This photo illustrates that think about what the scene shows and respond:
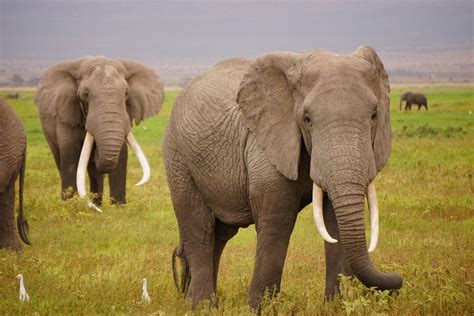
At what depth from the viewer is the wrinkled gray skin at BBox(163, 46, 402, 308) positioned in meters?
6.94

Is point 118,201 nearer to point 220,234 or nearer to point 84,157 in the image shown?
point 84,157

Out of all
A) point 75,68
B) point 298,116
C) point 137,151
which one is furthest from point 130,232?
point 298,116

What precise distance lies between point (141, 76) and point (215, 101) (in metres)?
7.97

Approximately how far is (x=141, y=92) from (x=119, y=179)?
1476mm

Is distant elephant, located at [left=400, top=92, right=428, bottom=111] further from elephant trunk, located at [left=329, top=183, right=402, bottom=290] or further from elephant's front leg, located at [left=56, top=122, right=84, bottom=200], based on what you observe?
elephant trunk, located at [left=329, top=183, right=402, bottom=290]

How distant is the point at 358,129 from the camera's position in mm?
6969

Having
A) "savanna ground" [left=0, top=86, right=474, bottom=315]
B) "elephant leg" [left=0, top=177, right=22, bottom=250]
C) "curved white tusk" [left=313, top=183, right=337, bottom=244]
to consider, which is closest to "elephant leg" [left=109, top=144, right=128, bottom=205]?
"savanna ground" [left=0, top=86, right=474, bottom=315]

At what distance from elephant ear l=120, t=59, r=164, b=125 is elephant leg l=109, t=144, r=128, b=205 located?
0.63m

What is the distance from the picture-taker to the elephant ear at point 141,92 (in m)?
15.9

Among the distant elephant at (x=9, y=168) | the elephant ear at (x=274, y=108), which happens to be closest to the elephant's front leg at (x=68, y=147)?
the distant elephant at (x=9, y=168)

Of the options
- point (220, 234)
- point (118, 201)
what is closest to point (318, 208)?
point (220, 234)

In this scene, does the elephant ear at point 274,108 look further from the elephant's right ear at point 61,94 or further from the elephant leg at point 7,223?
the elephant's right ear at point 61,94

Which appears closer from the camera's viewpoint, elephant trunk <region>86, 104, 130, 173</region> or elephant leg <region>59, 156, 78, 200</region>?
elephant trunk <region>86, 104, 130, 173</region>

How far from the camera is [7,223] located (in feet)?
39.5
